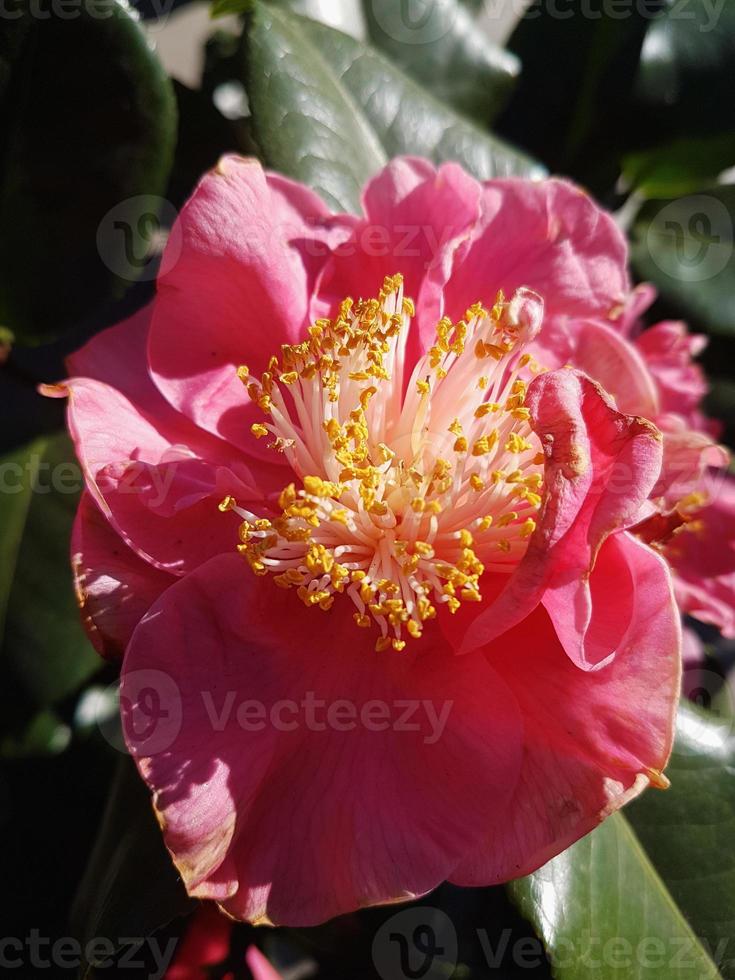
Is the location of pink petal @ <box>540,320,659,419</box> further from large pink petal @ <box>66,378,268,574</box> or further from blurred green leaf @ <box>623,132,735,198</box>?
blurred green leaf @ <box>623,132,735,198</box>

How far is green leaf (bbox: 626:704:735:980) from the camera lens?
70 cm

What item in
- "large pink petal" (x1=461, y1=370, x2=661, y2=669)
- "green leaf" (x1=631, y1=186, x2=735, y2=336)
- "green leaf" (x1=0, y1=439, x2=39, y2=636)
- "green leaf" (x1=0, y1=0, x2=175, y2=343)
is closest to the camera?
"large pink petal" (x1=461, y1=370, x2=661, y2=669)

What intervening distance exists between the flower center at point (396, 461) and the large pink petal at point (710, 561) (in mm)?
278

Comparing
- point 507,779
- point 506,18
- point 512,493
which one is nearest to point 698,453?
point 512,493

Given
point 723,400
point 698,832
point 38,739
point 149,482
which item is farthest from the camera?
point 723,400

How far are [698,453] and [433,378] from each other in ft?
0.68

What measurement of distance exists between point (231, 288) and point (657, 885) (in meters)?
0.61

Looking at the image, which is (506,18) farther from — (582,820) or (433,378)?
(582,820)

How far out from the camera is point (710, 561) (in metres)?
0.86

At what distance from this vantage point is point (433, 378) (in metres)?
0.66

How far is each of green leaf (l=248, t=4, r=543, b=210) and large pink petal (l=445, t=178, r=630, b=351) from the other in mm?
170
